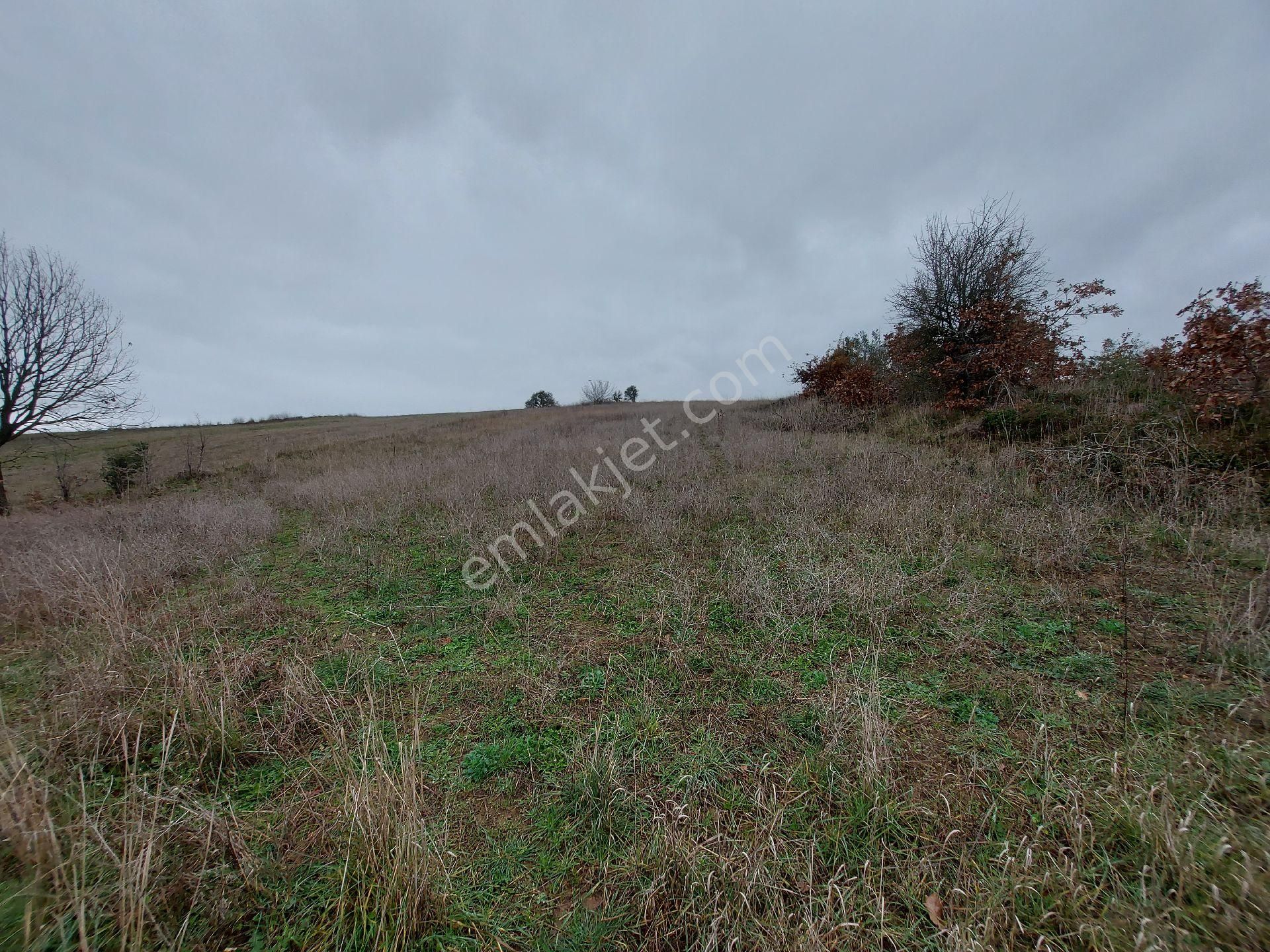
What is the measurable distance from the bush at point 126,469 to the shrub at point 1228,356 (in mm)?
24019

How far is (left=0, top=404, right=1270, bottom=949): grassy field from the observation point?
1527 millimetres

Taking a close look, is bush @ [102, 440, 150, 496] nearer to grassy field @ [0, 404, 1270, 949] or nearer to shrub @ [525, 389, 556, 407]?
grassy field @ [0, 404, 1270, 949]

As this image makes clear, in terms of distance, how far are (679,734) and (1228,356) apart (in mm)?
7998

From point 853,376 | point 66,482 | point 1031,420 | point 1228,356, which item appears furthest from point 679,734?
point 66,482

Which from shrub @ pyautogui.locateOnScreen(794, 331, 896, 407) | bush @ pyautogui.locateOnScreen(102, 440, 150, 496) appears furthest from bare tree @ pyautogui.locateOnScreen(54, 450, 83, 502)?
shrub @ pyautogui.locateOnScreen(794, 331, 896, 407)

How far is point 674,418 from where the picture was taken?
1903 cm

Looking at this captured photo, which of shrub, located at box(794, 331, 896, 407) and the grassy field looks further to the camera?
shrub, located at box(794, 331, 896, 407)

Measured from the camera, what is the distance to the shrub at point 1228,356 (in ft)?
16.3

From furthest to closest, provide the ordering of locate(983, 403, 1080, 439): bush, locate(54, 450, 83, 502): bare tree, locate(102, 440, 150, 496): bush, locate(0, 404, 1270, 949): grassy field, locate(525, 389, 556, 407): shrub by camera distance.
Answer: locate(525, 389, 556, 407): shrub < locate(102, 440, 150, 496): bush < locate(54, 450, 83, 502): bare tree < locate(983, 403, 1080, 439): bush < locate(0, 404, 1270, 949): grassy field

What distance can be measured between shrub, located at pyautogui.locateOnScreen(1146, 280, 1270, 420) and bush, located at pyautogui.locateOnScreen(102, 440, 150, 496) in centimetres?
2402

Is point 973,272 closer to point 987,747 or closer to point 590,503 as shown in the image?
point 590,503

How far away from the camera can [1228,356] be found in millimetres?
5141

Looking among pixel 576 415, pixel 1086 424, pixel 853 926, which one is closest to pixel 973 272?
pixel 1086 424

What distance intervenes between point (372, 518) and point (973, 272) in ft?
51.3
